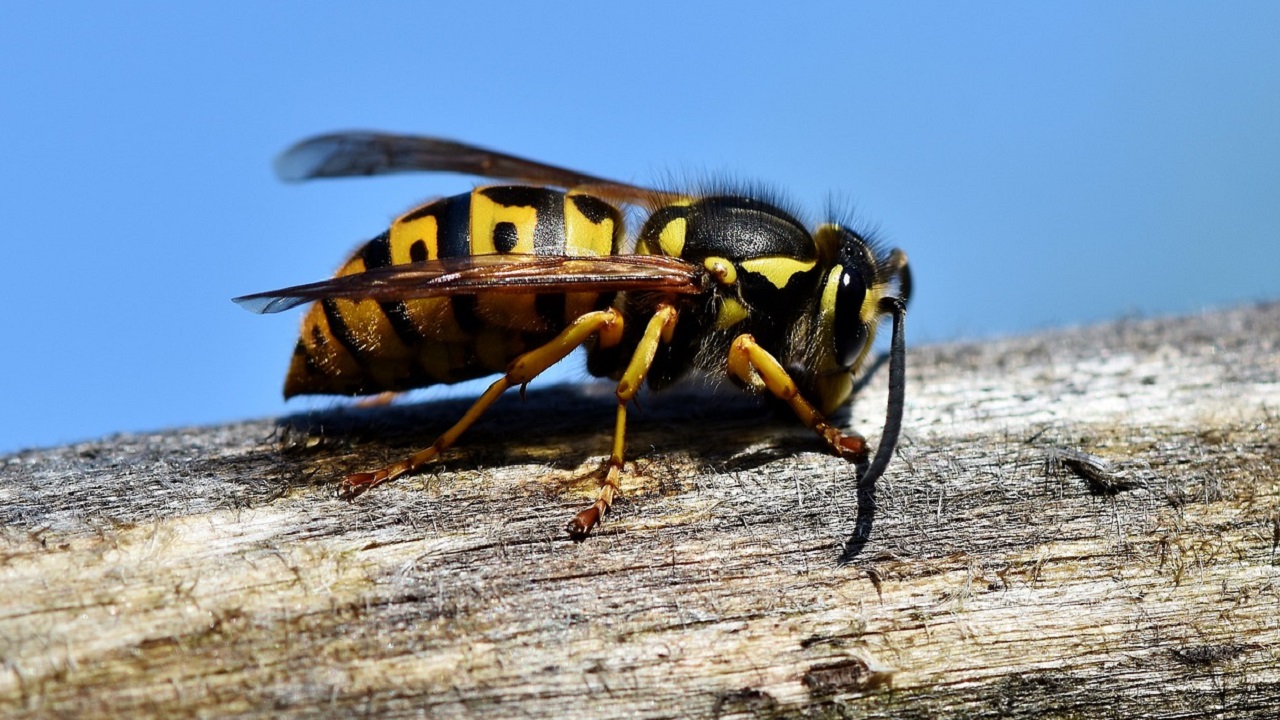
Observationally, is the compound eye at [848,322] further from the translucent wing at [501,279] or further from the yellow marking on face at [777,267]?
the translucent wing at [501,279]

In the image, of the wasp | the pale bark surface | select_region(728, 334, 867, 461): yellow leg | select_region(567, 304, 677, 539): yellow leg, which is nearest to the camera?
the pale bark surface

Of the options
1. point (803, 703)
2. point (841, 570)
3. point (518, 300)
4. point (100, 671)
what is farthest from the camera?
point (518, 300)

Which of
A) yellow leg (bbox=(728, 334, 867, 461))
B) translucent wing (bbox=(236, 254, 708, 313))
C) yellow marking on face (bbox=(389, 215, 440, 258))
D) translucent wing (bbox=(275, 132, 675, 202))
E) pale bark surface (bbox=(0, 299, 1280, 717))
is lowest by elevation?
pale bark surface (bbox=(0, 299, 1280, 717))

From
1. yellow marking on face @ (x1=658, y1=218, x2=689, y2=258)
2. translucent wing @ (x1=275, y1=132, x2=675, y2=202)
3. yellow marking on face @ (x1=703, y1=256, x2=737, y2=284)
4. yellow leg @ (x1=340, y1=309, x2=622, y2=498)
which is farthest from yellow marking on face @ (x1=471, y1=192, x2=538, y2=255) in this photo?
translucent wing @ (x1=275, y1=132, x2=675, y2=202)

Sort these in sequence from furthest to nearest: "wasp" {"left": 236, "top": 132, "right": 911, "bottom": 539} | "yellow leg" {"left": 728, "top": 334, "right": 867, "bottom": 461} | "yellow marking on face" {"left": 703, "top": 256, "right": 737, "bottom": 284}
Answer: "yellow marking on face" {"left": 703, "top": 256, "right": 737, "bottom": 284} → "wasp" {"left": 236, "top": 132, "right": 911, "bottom": 539} → "yellow leg" {"left": 728, "top": 334, "right": 867, "bottom": 461}

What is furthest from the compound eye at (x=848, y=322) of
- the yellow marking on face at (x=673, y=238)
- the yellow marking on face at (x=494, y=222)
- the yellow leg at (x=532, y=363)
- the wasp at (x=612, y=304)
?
the yellow marking on face at (x=494, y=222)

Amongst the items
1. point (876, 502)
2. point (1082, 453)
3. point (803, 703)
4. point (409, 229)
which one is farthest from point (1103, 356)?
point (409, 229)

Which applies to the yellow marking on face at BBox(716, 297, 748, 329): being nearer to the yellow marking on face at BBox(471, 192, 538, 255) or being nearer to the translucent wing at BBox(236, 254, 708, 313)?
the translucent wing at BBox(236, 254, 708, 313)

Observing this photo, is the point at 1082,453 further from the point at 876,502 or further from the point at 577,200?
the point at 577,200
